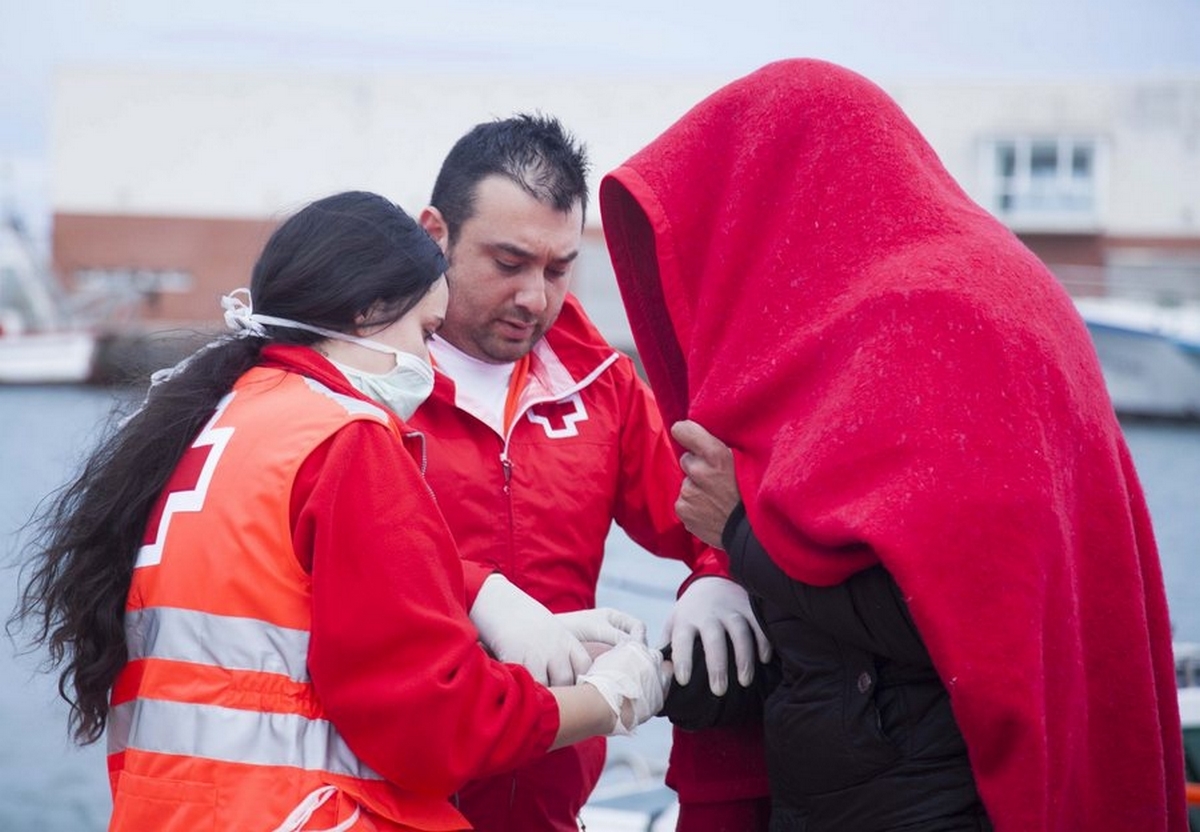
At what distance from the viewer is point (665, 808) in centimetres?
445

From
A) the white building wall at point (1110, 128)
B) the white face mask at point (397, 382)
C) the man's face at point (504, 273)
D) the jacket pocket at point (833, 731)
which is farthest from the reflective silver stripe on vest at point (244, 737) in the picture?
the white building wall at point (1110, 128)

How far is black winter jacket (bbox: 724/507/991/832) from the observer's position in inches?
81.1

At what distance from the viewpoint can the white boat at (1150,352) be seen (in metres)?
22.8

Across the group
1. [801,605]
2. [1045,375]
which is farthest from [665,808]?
[1045,375]

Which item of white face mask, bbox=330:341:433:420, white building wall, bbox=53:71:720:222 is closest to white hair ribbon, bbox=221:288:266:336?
white face mask, bbox=330:341:433:420

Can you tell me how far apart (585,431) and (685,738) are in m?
0.65

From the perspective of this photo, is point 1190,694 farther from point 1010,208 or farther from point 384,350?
point 1010,208

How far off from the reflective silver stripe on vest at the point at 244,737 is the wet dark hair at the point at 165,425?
5.9 inches

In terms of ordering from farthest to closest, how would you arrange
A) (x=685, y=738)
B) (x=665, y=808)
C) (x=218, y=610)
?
1. (x=665, y=808)
2. (x=685, y=738)
3. (x=218, y=610)

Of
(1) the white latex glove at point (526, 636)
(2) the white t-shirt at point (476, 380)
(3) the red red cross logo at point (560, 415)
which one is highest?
(2) the white t-shirt at point (476, 380)

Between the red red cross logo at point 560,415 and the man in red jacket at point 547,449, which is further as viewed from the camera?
the red red cross logo at point 560,415

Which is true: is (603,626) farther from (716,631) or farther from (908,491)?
(908,491)

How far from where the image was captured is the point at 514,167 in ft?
9.83

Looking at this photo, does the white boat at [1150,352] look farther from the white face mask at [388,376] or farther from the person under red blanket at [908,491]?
the white face mask at [388,376]
